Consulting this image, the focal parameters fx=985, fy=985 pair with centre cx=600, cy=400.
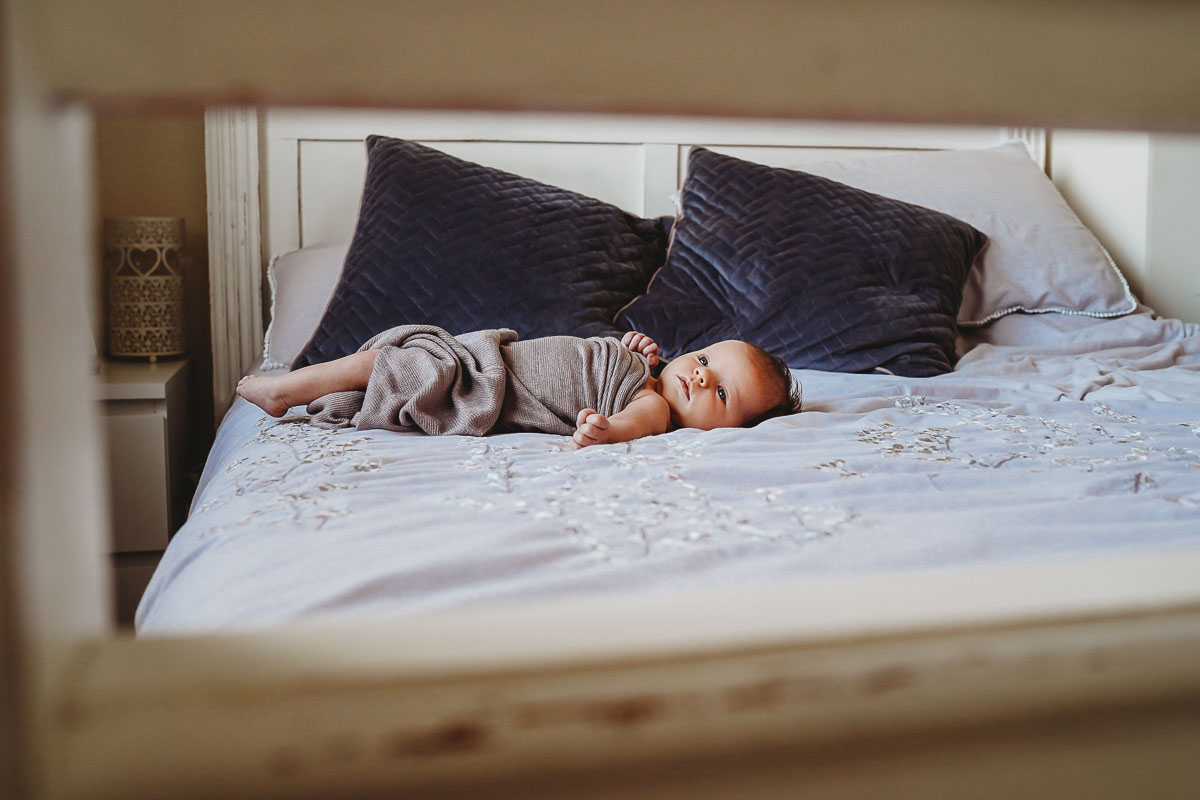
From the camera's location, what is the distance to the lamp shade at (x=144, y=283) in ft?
7.28

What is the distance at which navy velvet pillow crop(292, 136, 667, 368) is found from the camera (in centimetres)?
193

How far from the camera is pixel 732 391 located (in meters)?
1.64

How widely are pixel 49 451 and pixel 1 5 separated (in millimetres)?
95

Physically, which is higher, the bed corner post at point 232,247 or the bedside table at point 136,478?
the bed corner post at point 232,247

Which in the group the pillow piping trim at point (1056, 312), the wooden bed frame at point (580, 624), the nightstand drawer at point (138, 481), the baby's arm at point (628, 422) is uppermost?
the wooden bed frame at point (580, 624)

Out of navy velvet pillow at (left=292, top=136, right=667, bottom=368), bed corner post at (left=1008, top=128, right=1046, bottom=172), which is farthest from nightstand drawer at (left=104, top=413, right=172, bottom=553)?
bed corner post at (left=1008, top=128, right=1046, bottom=172)

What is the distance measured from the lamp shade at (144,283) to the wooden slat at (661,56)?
2.21 meters

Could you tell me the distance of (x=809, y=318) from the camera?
77.7 inches

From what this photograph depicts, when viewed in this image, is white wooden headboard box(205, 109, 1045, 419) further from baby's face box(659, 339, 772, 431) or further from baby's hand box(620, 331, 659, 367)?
baby's face box(659, 339, 772, 431)

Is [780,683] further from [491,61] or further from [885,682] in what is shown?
[491,61]

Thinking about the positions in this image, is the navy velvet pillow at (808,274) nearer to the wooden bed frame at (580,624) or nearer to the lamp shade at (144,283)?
the lamp shade at (144,283)

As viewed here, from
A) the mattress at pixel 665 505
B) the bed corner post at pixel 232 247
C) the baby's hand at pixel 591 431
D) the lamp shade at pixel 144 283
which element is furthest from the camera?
the bed corner post at pixel 232 247

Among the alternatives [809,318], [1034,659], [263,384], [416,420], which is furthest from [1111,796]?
[809,318]

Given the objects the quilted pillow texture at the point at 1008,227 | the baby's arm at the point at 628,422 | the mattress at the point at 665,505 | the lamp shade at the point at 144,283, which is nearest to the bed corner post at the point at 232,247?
the lamp shade at the point at 144,283
